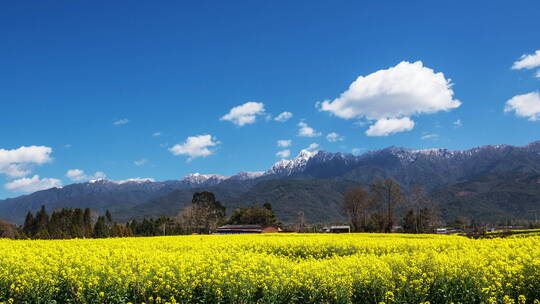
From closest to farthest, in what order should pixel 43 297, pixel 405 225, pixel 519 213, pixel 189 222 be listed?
1. pixel 43 297
2. pixel 405 225
3. pixel 189 222
4. pixel 519 213

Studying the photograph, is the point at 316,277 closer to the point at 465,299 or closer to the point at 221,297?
the point at 221,297

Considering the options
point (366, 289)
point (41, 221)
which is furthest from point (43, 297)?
point (41, 221)

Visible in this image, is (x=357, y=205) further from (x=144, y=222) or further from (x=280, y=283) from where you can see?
(x=280, y=283)

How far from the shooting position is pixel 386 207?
260 feet

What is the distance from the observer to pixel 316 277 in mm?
9922

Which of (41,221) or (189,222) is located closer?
(41,221)

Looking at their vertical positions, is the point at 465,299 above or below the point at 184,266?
below

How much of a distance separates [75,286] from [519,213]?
711ft

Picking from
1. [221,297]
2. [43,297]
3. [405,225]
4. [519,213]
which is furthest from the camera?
[519,213]

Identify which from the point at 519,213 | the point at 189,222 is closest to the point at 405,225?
the point at 189,222

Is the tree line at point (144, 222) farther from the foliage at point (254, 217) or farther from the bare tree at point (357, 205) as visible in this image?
the bare tree at point (357, 205)

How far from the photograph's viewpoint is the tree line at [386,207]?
249ft

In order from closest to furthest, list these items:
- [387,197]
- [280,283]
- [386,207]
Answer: [280,283], [387,197], [386,207]

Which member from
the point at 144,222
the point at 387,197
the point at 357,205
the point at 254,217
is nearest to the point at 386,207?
the point at 387,197
